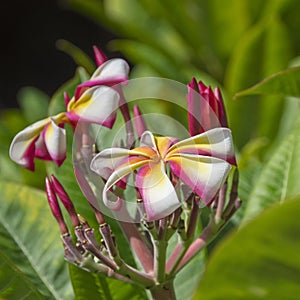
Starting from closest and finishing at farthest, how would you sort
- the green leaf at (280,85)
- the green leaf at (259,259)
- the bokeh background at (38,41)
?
the green leaf at (259,259)
the green leaf at (280,85)
the bokeh background at (38,41)

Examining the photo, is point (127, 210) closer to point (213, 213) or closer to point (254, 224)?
point (213, 213)

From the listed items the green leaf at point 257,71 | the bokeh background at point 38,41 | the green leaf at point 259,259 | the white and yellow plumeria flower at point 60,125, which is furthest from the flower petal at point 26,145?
the bokeh background at point 38,41

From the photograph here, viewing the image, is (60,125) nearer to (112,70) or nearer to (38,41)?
(112,70)

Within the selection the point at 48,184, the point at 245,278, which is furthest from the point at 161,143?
the point at 245,278

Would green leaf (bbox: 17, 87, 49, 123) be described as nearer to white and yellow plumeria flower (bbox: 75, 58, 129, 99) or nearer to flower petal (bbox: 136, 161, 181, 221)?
white and yellow plumeria flower (bbox: 75, 58, 129, 99)

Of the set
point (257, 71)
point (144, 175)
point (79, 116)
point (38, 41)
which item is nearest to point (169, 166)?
point (144, 175)

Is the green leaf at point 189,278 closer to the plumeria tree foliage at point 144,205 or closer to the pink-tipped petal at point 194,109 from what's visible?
the plumeria tree foliage at point 144,205
